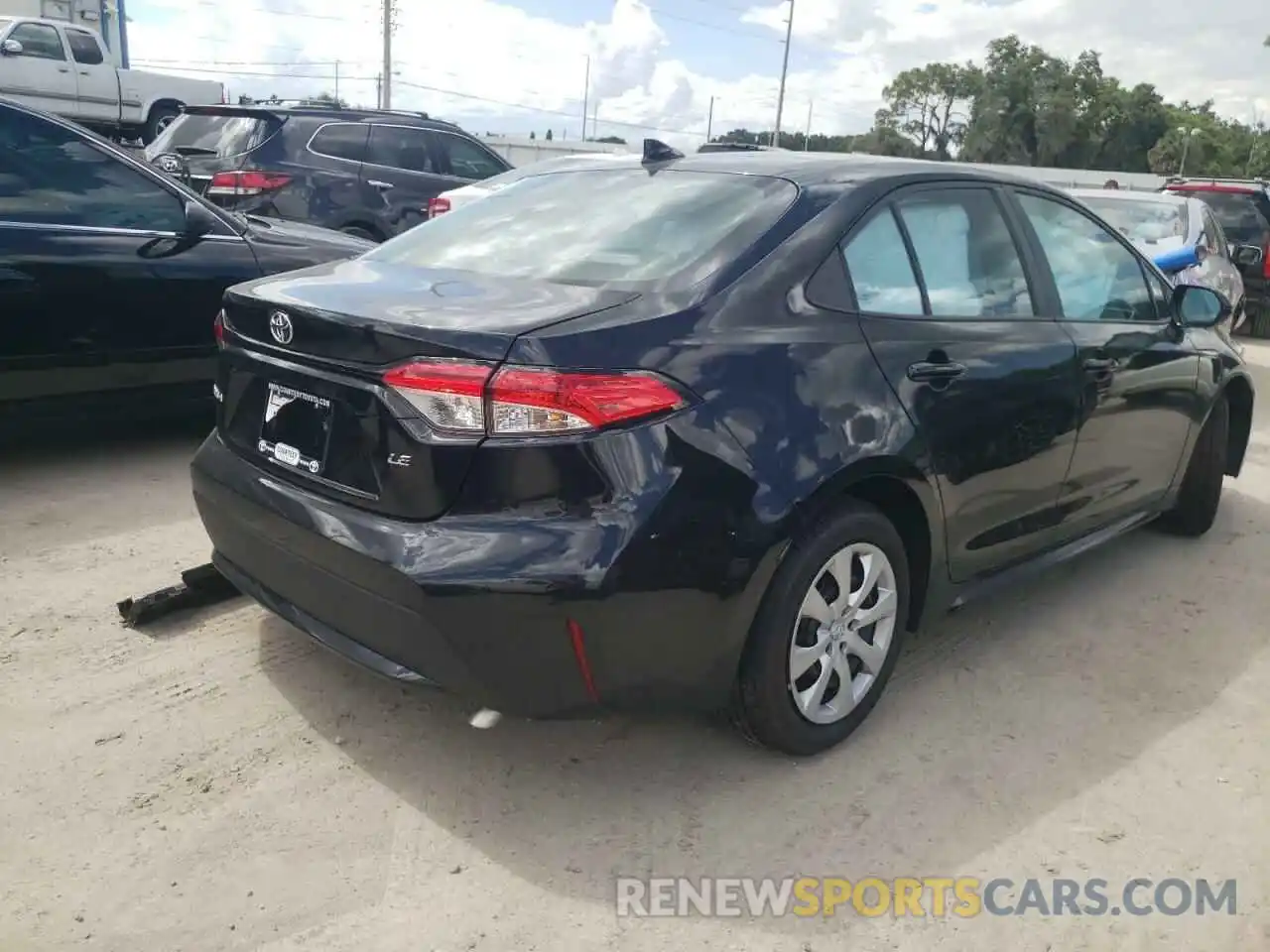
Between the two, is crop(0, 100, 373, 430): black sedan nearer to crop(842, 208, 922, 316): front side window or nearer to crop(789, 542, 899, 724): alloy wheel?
crop(842, 208, 922, 316): front side window

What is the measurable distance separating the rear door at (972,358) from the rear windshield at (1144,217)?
6.67m

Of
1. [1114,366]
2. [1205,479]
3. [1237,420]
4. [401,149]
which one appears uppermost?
[401,149]

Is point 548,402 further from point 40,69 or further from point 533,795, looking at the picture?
point 40,69

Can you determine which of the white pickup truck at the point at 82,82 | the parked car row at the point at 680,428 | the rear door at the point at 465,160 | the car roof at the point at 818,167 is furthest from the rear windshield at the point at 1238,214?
the white pickup truck at the point at 82,82

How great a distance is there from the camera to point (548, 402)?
231 centimetres

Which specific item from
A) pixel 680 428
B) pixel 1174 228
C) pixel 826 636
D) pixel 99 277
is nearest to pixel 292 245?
pixel 99 277

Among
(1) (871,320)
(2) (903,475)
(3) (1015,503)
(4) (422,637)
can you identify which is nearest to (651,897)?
(4) (422,637)

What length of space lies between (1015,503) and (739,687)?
1.27 m

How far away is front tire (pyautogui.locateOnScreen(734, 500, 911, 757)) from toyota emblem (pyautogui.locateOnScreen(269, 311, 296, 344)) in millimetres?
1355

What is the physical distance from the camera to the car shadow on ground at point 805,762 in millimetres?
2541

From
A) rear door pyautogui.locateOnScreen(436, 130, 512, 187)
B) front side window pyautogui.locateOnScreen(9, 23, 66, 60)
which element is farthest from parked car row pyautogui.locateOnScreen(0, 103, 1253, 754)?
front side window pyautogui.locateOnScreen(9, 23, 66, 60)

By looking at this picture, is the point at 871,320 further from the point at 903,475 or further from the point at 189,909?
the point at 189,909

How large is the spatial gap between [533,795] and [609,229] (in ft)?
5.06

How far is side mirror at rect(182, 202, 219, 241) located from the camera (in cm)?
477
